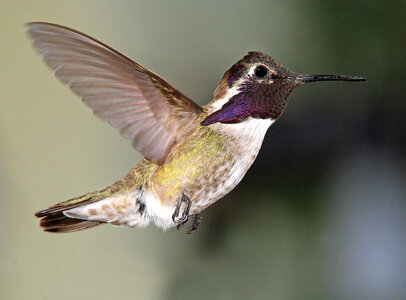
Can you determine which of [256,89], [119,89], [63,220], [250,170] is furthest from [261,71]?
[250,170]

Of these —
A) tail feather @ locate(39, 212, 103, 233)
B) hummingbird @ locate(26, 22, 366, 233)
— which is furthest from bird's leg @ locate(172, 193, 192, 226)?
tail feather @ locate(39, 212, 103, 233)

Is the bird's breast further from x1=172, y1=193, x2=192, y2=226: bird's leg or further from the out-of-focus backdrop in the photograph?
Answer: the out-of-focus backdrop

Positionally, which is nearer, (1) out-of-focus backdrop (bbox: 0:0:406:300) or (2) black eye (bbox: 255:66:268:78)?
(2) black eye (bbox: 255:66:268:78)

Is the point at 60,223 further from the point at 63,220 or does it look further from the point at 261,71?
the point at 261,71

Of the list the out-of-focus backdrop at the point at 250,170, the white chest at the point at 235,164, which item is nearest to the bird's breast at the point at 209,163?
the white chest at the point at 235,164

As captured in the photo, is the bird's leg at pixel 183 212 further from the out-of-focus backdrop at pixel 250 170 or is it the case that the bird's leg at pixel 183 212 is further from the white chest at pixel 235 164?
the out-of-focus backdrop at pixel 250 170

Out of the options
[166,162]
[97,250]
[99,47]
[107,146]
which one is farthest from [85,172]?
[99,47]

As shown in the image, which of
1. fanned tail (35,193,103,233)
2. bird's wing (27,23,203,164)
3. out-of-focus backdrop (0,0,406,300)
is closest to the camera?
bird's wing (27,23,203,164)
